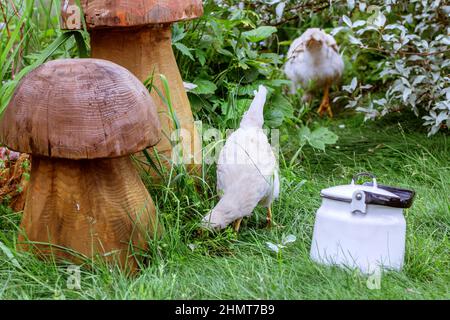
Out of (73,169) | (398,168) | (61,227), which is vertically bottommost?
(398,168)

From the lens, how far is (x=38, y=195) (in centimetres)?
250

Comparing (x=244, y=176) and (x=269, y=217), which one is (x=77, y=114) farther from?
(x=269, y=217)

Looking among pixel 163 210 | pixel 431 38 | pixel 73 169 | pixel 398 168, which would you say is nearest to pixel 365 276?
pixel 163 210

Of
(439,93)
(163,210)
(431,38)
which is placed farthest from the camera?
(431,38)

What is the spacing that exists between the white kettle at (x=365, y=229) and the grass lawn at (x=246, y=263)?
6 centimetres

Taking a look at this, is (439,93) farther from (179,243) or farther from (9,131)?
(9,131)

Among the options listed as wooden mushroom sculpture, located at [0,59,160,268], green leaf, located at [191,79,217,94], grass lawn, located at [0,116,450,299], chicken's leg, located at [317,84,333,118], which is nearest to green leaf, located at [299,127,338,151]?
grass lawn, located at [0,116,450,299]

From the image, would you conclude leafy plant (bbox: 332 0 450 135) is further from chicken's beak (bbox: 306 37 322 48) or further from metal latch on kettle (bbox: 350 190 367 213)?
metal latch on kettle (bbox: 350 190 367 213)

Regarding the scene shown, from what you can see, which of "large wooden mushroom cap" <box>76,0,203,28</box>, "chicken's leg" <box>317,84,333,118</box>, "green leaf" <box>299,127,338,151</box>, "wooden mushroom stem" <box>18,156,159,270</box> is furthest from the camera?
"chicken's leg" <box>317,84,333,118</box>

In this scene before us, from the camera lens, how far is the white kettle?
8.12 ft

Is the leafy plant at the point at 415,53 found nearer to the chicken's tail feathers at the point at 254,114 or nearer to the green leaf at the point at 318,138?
the green leaf at the point at 318,138

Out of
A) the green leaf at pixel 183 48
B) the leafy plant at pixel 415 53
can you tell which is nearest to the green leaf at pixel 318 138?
the leafy plant at pixel 415 53

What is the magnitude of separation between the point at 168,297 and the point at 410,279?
905 mm

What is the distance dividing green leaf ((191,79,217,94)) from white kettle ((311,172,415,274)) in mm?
1247
